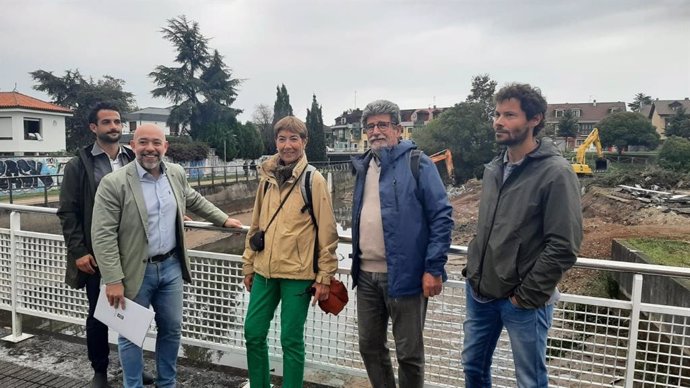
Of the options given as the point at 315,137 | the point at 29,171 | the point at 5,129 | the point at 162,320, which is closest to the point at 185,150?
the point at 5,129

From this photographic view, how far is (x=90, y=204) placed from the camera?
9.14ft

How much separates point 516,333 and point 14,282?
3.99 meters

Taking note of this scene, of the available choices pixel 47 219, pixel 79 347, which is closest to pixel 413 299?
pixel 79 347

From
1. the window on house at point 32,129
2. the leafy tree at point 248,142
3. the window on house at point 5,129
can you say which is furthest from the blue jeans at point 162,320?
the leafy tree at point 248,142

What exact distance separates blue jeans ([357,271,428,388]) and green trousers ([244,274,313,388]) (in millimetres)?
315

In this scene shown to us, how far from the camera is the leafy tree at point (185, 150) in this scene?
32062mm

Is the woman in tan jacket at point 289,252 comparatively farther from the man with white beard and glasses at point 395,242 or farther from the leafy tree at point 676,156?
the leafy tree at point 676,156

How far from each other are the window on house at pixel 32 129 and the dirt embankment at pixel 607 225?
75.3 feet

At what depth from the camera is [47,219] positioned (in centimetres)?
1265

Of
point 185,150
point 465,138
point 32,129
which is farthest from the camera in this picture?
point 465,138

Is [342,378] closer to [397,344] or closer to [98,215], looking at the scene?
[397,344]

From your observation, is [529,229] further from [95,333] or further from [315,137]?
[315,137]

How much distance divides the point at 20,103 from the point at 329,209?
94.2ft

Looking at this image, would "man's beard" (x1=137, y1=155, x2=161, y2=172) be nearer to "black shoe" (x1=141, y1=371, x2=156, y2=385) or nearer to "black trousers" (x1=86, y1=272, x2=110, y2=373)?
"black trousers" (x1=86, y1=272, x2=110, y2=373)
